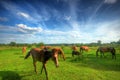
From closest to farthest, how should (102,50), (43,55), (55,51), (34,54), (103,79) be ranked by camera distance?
(55,51) < (43,55) < (103,79) < (34,54) < (102,50)

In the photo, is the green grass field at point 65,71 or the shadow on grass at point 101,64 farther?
the shadow on grass at point 101,64

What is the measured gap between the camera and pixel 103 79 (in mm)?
9789

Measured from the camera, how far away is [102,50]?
25875 mm

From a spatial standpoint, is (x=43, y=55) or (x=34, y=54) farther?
(x=34, y=54)

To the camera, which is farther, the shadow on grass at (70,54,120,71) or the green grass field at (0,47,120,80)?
the shadow on grass at (70,54,120,71)

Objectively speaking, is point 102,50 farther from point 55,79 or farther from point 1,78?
point 1,78

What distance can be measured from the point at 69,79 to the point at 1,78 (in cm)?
534

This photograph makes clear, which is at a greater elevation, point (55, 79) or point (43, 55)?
point (43, 55)

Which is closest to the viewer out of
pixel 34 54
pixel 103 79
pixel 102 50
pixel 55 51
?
pixel 55 51

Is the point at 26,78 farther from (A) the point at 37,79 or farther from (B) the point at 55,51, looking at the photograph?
(B) the point at 55,51

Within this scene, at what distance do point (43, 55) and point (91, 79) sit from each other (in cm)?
429

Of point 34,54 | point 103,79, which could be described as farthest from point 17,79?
point 103,79

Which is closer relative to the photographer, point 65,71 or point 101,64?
point 65,71


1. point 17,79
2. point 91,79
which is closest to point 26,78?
point 17,79
